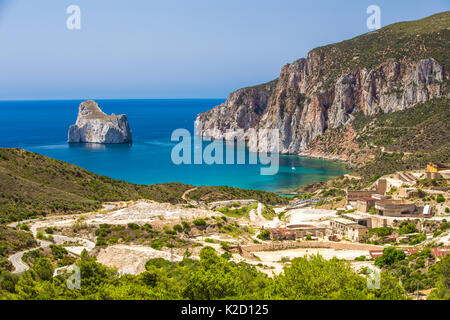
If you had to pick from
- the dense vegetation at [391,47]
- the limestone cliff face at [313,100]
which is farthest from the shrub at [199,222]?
the dense vegetation at [391,47]

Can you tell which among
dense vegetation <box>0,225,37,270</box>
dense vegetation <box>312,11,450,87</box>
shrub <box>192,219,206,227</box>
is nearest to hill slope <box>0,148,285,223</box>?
dense vegetation <box>0,225,37,270</box>

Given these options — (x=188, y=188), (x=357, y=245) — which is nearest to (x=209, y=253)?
(x=357, y=245)

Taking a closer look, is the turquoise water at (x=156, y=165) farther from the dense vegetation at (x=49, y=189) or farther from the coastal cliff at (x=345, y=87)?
the dense vegetation at (x=49, y=189)

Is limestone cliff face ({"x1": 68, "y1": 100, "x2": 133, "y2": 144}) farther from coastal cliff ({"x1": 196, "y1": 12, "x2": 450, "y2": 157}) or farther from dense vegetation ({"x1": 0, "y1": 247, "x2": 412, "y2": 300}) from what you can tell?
dense vegetation ({"x1": 0, "y1": 247, "x2": 412, "y2": 300})

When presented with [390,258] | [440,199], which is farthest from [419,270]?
[440,199]
